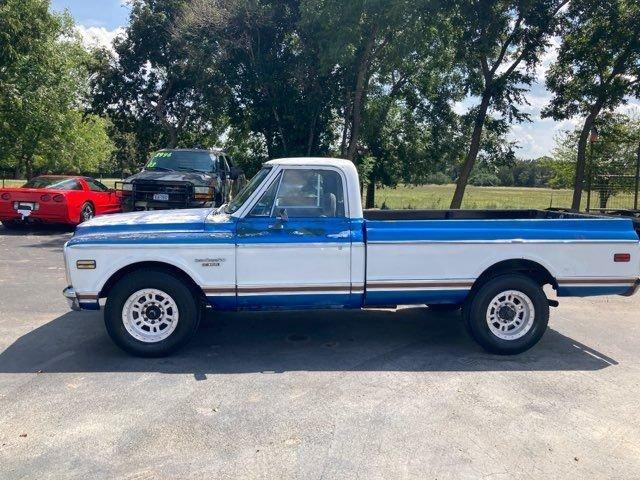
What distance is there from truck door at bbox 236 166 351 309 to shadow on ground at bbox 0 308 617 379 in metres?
0.56

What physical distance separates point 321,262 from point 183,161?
8.72 m

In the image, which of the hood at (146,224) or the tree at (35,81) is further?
the tree at (35,81)

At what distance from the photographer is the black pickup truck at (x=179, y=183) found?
39.5ft

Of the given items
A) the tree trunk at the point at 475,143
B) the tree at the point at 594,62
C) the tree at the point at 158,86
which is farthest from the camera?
the tree at the point at 158,86

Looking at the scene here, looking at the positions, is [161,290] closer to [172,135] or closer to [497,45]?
[497,45]

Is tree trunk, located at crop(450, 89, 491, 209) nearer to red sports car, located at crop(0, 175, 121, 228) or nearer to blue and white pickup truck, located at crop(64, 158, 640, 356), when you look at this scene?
red sports car, located at crop(0, 175, 121, 228)

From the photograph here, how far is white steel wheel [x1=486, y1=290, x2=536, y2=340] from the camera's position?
5.73 m

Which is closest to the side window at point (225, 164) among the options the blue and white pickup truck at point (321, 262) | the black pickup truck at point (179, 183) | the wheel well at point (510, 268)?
the black pickup truck at point (179, 183)

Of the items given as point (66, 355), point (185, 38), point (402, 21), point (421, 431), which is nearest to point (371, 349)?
point (421, 431)

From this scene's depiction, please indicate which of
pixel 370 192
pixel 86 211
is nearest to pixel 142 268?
pixel 86 211

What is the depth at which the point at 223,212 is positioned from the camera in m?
5.95

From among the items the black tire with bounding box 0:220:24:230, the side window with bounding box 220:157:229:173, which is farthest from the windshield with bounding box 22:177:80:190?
the side window with bounding box 220:157:229:173

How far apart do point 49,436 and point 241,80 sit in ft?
59.0

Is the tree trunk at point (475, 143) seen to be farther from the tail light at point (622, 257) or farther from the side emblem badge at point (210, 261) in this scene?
the side emblem badge at point (210, 261)
